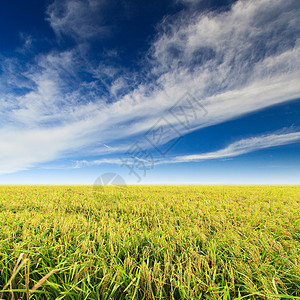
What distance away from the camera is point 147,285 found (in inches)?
73.9

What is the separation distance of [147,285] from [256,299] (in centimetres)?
130

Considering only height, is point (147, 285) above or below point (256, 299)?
above

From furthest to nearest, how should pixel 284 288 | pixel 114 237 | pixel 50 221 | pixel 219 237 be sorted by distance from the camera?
pixel 50 221
pixel 219 237
pixel 114 237
pixel 284 288

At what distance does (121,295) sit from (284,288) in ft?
6.77

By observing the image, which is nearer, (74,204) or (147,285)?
(147,285)

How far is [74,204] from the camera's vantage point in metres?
5.37

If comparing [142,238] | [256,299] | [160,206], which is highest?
[160,206]

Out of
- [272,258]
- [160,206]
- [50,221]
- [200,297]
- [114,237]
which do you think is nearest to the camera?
[200,297]

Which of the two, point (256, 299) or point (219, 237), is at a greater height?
point (219, 237)

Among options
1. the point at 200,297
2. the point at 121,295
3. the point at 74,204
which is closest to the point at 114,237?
the point at 121,295

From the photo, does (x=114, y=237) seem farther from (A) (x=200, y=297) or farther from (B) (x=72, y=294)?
(A) (x=200, y=297)

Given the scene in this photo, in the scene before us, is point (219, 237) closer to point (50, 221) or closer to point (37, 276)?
point (37, 276)

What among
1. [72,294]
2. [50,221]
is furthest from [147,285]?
[50,221]

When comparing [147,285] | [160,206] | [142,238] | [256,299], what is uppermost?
[160,206]
